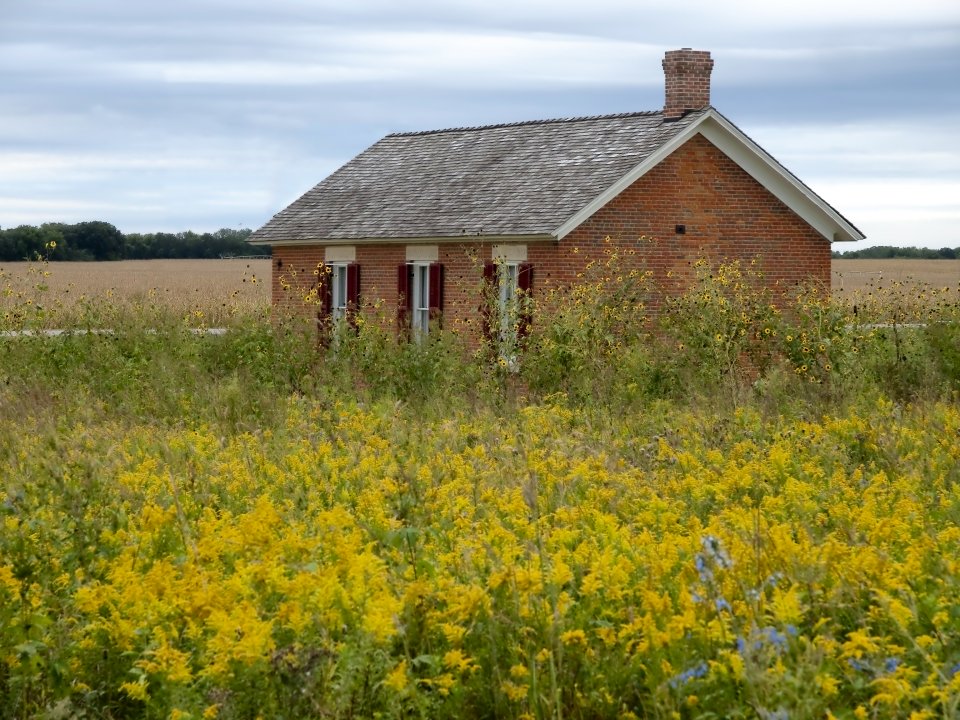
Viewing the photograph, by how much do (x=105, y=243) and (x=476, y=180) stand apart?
7794cm

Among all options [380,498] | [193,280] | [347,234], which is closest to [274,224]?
[347,234]

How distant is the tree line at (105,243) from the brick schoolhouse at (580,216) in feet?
187

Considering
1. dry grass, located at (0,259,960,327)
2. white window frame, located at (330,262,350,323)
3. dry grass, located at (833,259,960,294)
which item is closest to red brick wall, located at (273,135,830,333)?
white window frame, located at (330,262,350,323)

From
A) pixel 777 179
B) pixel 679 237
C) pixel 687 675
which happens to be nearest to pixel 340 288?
pixel 679 237

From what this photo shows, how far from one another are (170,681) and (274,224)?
21.9 m

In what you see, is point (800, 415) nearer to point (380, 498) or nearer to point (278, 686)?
point (380, 498)

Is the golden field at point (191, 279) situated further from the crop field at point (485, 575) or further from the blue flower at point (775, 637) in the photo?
the blue flower at point (775, 637)

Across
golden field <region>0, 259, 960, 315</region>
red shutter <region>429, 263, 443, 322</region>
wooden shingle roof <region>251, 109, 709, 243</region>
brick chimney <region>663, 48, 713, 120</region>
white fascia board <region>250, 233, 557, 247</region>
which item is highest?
brick chimney <region>663, 48, 713, 120</region>

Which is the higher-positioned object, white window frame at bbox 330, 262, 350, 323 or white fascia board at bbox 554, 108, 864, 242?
white fascia board at bbox 554, 108, 864, 242

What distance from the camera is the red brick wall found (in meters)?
20.1

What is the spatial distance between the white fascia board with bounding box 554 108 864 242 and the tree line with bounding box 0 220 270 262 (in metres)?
60.3

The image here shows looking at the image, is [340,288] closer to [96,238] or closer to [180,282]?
[180,282]

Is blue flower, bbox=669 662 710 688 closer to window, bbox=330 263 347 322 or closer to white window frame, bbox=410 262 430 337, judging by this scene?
white window frame, bbox=410 262 430 337

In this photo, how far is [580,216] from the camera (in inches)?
769
